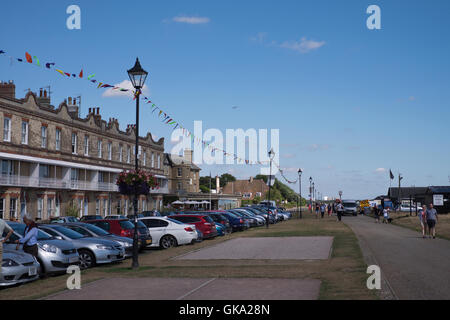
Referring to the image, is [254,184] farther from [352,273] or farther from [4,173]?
[352,273]

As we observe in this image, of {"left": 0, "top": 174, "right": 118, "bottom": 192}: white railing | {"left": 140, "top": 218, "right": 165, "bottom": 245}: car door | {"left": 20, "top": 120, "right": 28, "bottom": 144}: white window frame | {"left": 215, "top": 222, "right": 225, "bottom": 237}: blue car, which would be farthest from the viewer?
{"left": 20, "top": 120, "right": 28, "bottom": 144}: white window frame

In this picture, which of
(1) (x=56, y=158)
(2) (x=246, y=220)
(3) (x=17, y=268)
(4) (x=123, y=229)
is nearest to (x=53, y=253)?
(3) (x=17, y=268)

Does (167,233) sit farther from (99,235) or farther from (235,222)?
(235,222)

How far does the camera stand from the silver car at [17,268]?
11.7 m

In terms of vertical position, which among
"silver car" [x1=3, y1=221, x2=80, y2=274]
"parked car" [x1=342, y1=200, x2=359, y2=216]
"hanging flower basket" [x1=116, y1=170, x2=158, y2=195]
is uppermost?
"hanging flower basket" [x1=116, y1=170, x2=158, y2=195]

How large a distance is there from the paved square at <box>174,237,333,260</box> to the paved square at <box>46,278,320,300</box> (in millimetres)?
5414

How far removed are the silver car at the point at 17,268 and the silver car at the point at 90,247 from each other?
9.51ft

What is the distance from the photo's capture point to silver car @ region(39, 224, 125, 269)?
1562cm

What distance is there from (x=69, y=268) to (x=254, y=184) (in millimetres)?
132532

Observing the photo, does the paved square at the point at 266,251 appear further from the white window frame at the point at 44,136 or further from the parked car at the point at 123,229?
the white window frame at the point at 44,136

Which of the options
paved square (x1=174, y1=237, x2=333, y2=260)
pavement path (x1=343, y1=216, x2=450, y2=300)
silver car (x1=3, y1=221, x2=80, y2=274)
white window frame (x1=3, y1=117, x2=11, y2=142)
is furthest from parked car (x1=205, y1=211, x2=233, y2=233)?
white window frame (x1=3, y1=117, x2=11, y2=142)

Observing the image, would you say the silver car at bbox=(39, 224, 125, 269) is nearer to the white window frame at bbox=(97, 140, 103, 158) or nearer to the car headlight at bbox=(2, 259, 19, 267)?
the car headlight at bbox=(2, 259, 19, 267)

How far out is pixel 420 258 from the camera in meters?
16.2

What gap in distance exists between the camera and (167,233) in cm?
2266
